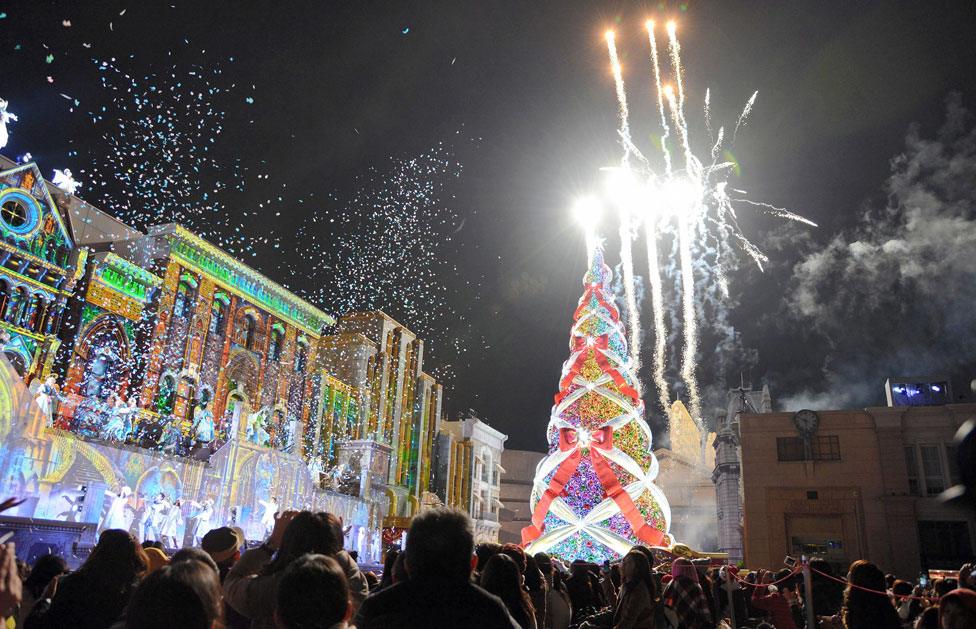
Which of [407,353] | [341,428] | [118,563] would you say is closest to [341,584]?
[118,563]

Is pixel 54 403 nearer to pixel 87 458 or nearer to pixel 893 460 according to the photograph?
pixel 87 458

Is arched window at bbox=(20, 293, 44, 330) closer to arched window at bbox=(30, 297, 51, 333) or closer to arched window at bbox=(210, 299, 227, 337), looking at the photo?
arched window at bbox=(30, 297, 51, 333)

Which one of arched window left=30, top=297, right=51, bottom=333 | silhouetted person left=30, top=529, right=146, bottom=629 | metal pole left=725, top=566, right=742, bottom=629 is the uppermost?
arched window left=30, top=297, right=51, bottom=333

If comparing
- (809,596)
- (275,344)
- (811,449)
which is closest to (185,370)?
(275,344)

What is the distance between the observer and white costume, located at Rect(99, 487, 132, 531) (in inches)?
730

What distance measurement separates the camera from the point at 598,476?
21016 millimetres

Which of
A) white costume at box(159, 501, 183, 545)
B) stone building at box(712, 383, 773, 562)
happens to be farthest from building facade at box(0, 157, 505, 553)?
stone building at box(712, 383, 773, 562)

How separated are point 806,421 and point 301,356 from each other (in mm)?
24736

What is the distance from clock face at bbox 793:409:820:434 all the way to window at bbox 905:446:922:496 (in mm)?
3250

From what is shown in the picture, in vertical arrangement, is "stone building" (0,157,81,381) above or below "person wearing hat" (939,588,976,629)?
above

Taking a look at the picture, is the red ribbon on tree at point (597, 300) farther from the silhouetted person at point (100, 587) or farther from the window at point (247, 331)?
the silhouetted person at point (100, 587)

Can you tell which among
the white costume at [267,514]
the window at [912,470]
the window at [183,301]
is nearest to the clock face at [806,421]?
the window at [912,470]

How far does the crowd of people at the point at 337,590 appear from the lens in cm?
238

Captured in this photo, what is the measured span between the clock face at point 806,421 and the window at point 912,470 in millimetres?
3250
